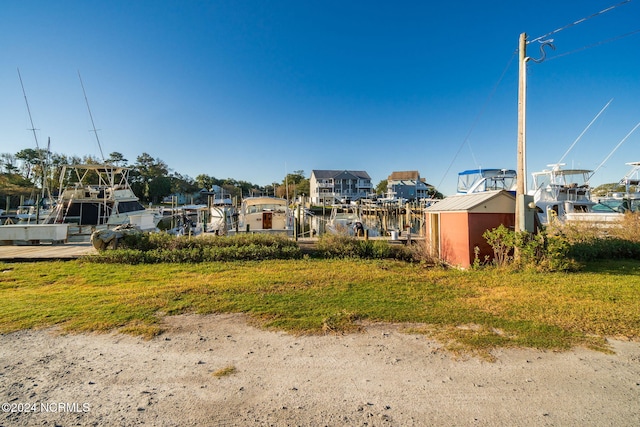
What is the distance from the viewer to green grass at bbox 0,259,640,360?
4480mm

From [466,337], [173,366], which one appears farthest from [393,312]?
[173,366]

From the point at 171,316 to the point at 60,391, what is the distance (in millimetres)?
2080

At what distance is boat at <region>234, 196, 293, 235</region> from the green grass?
32.2ft

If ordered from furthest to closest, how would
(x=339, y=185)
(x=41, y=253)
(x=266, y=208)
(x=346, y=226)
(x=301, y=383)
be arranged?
1. (x=339, y=185)
2. (x=266, y=208)
3. (x=346, y=226)
4. (x=41, y=253)
5. (x=301, y=383)

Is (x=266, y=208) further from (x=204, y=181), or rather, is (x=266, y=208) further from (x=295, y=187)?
(x=204, y=181)

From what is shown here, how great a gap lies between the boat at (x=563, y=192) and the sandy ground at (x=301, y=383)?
79.6 feet

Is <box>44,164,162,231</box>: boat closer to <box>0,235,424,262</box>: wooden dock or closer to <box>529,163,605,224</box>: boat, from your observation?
<box>0,235,424,262</box>: wooden dock

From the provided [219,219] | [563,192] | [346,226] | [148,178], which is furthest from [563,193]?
[148,178]

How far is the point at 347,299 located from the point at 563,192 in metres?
27.6

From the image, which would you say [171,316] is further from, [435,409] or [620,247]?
[620,247]

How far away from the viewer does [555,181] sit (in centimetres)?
2595

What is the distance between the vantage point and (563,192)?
24.4m

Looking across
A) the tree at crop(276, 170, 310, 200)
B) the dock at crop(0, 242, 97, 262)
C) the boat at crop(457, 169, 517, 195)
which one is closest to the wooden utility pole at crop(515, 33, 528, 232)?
the dock at crop(0, 242, 97, 262)

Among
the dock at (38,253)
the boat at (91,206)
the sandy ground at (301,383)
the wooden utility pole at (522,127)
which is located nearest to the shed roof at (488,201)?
the wooden utility pole at (522,127)
